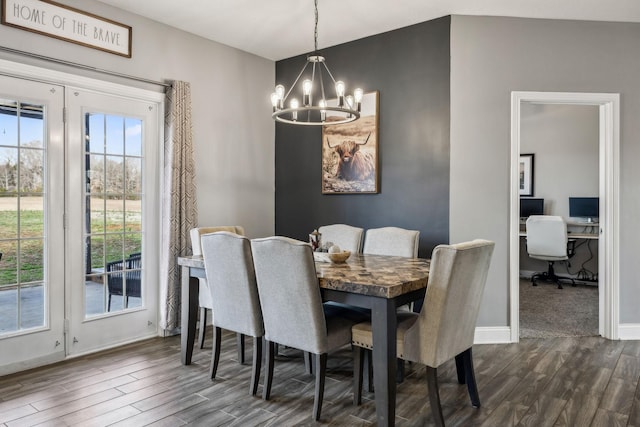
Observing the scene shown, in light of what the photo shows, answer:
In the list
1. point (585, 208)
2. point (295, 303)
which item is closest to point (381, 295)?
point (295, 303)

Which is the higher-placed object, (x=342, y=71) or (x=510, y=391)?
(x=342, y=71)

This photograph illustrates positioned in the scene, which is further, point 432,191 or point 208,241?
point 432,191

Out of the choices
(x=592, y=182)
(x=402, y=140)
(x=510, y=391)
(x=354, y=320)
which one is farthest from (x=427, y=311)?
(x=592, y=182)

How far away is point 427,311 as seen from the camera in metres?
2.24

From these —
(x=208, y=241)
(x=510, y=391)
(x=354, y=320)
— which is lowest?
(x=510, y=391)

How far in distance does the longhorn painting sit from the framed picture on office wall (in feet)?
13.1

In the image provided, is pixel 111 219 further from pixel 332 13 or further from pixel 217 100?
pixel 332 13

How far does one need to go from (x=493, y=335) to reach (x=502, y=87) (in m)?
2.19

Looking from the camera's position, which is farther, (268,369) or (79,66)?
(79,66)

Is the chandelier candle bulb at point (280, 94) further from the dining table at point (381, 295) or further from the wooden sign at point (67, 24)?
the wooden sign at point (67, 24)

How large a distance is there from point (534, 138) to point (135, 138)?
19.9 ft

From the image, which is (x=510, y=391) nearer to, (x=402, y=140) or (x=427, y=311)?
(x=427, y=311)

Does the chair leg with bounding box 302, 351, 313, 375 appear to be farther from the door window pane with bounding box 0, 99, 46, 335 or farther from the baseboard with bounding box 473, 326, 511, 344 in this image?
the door window pane with bounding box 0, 99, 46, 335

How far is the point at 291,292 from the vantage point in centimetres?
243
